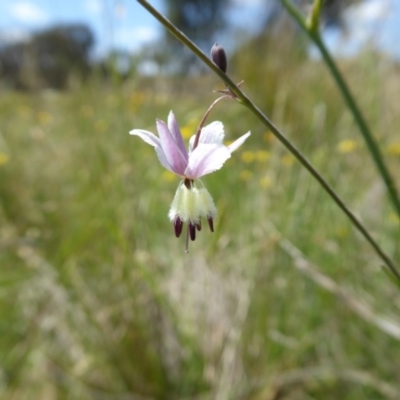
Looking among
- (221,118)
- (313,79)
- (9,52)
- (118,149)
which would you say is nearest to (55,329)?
(118,149)

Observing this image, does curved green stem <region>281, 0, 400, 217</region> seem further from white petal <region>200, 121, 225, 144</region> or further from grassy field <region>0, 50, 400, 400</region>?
grassy field <region>0, 50, 400, 400</region>

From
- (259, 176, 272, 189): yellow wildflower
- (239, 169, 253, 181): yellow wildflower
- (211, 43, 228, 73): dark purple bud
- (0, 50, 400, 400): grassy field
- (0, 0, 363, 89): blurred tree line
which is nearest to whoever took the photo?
(211, 43, 228, 73): dark purple bud

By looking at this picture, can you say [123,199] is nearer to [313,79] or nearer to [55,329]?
[55,329]

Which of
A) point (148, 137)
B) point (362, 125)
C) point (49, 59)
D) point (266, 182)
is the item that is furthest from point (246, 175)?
point (49, 59)

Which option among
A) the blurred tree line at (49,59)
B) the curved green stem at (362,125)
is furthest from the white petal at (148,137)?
the blurred tree line at (49,59)

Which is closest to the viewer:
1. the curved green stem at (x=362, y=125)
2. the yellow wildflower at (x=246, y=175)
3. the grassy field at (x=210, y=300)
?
the curved green stem at (x=362, y=125)

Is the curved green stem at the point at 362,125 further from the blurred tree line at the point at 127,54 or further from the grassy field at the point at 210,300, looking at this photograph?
the blurred tree line at the point at 127,54

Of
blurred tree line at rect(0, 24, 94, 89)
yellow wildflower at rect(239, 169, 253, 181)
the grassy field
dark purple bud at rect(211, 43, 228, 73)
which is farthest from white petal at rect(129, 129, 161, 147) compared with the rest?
blurred tree line at rect(0, 24, 94, 89)

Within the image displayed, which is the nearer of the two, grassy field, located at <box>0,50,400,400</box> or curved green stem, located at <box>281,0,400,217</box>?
curved green stem, located at <box>281,0,400,217</box>
